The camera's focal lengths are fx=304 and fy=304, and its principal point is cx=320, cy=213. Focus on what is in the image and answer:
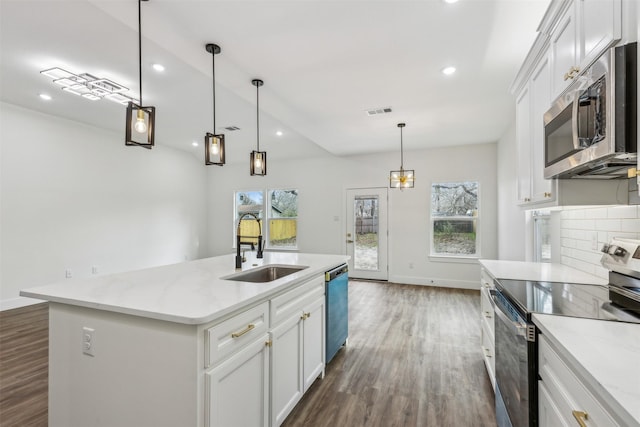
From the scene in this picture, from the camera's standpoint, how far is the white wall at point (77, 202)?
4234mm

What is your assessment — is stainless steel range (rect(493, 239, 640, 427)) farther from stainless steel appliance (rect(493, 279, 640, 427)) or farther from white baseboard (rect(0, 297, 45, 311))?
white baseboard (rect(0, 297, 45, 311))

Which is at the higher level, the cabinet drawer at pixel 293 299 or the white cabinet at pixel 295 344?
the cabinet drawer at pixel 293 299

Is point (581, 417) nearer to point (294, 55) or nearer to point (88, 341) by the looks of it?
point (88, 341)

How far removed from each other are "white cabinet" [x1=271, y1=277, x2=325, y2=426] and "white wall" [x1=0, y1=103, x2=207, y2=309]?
181 inches

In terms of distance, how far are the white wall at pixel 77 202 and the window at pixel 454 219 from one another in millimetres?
5650

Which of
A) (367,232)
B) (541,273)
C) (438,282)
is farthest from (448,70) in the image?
(438,282)

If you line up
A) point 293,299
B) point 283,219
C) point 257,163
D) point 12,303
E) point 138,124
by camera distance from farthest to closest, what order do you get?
point 283,219 < point 12,303 < point 257,163 < point 293,299 < point 138,124

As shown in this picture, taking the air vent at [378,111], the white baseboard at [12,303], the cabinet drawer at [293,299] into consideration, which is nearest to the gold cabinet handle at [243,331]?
the cabinet drawer at [293,299]

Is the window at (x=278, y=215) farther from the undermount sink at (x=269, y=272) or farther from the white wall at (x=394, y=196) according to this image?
the undermount sink at (x=269, y=272)

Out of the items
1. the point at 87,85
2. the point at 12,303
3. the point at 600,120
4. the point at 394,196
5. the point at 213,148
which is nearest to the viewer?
the point at 600,120

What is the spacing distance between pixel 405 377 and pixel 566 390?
5.57ft

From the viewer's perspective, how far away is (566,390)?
3.34 ft

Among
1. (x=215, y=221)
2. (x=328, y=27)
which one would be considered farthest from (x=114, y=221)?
(x=328, y=27)

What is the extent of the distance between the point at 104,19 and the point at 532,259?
4816 millimetres
